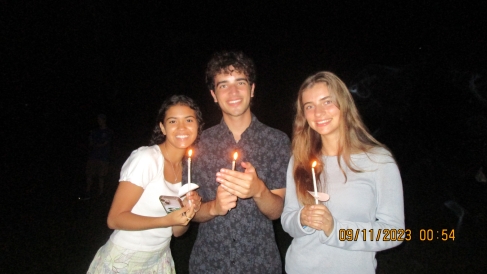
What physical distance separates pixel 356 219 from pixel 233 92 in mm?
1352

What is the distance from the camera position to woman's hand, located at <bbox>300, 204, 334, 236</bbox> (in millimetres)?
1822

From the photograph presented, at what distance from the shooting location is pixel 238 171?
2510 mm

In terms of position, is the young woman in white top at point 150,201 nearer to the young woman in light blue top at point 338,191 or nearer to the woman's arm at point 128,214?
the woman's arm at point 128,214

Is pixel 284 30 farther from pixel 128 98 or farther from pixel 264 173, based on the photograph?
pixel 264 173

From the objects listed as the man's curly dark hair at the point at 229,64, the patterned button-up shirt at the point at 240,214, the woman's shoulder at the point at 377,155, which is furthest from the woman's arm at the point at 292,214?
the man's curly dark hair at the point at 229,64

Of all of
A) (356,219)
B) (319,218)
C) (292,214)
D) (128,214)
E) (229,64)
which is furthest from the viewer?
(229,64)

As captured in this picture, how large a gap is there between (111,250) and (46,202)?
298 inches

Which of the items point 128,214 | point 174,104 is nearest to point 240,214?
point 128,214

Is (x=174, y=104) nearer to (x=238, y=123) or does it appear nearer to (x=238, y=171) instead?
(x=238, y=123)

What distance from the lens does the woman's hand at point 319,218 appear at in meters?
1.82

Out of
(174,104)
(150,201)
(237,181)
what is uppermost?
(174,104)

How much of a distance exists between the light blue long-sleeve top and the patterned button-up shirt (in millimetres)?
382

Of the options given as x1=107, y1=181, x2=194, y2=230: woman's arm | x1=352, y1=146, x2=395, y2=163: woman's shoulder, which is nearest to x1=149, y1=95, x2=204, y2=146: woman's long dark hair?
x1=107, y1=181, x2=194, y2=230: woman's arm

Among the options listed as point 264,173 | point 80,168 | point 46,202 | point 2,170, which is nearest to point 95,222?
point 46,202
